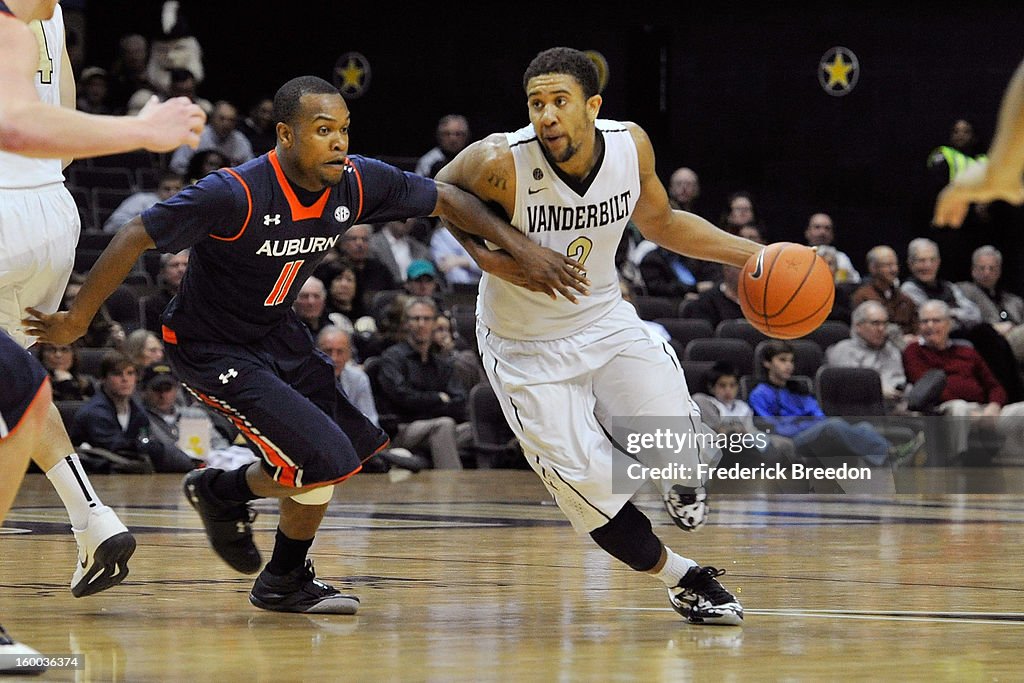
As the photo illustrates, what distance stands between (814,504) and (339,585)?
5092 mm

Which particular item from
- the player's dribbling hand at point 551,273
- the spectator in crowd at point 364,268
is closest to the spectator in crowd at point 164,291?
the spectator in crowd at point 364,268

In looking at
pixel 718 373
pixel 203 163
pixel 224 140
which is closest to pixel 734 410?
pixel 718 373

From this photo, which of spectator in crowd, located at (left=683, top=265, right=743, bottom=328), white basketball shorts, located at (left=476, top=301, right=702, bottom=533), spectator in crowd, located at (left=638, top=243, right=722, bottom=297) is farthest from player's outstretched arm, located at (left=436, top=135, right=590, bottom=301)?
spectator in crowd, located at (left=638, top=243, right=722, bottom=297)

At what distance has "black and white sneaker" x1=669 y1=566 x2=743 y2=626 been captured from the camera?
5016mm

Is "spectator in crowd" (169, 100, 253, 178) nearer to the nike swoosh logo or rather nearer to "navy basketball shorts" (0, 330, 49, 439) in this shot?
the nike swoosh logo

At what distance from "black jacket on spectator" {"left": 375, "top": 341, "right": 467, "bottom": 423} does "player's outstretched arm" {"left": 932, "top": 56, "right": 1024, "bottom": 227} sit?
8389mm

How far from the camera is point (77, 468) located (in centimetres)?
519

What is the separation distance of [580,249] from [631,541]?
1027 millimetres

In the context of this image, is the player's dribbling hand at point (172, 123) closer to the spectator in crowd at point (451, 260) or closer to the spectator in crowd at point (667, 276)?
the spectator in crowd at point (451, 260)

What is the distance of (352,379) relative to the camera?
11578 mm

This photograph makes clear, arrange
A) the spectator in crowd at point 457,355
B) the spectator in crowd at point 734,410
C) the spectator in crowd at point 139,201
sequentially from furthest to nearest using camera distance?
the spectator in crowd at point 139,201 → the spectator in crowd at point 457,355 → the spectator in crowd at point 734,410

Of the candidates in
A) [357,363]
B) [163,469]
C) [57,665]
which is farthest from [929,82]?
[57,665]

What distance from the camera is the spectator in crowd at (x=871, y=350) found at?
1288cm

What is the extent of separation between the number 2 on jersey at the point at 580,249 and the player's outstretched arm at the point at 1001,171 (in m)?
1.84
